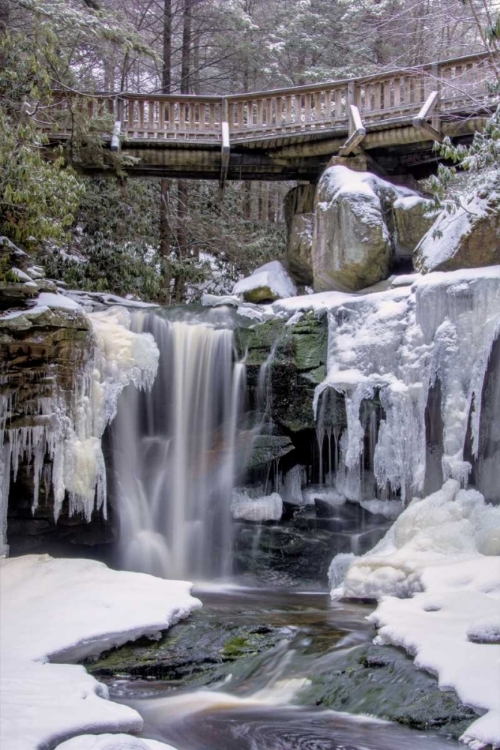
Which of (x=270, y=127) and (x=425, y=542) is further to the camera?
(x=270, y=127)

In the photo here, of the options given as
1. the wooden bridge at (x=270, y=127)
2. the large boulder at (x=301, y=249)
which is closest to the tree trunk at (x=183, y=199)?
the wooden bridge at (x=270, y=127)

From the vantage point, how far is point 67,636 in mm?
6566

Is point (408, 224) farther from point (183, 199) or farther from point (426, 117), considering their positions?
point (183, 199)

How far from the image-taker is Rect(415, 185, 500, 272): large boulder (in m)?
10.6

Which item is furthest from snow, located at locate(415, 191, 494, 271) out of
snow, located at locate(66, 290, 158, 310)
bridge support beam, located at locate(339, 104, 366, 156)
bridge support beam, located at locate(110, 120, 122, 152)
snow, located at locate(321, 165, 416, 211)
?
bridge support beam, located at locate(110, 120, 122, 152)

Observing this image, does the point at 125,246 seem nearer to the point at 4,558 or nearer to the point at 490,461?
the point at 4,558

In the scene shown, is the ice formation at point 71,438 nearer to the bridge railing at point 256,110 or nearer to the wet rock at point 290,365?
the wet rock at point 290,365

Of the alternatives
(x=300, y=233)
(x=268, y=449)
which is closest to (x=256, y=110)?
(x=300, y=233)

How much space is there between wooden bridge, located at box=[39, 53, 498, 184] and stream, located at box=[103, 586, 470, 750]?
909cm

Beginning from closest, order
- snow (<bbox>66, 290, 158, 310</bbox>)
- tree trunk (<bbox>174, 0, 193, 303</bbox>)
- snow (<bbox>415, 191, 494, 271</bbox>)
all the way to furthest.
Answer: snow (<bbox>415, 191, 494, 271</bbox>) → snow (<bbox>66, 290, 158, 310</bbox>) → tree trunk (<bbox>174, 0, 193, 303</bbox>)

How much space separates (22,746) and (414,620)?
12.3ft

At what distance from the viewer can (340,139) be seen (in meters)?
14.1

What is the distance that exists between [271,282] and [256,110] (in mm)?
3470

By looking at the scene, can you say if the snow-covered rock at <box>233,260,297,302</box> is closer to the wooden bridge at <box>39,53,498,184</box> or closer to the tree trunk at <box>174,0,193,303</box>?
the wooden bridge at <box>39,53,498,184</box>
